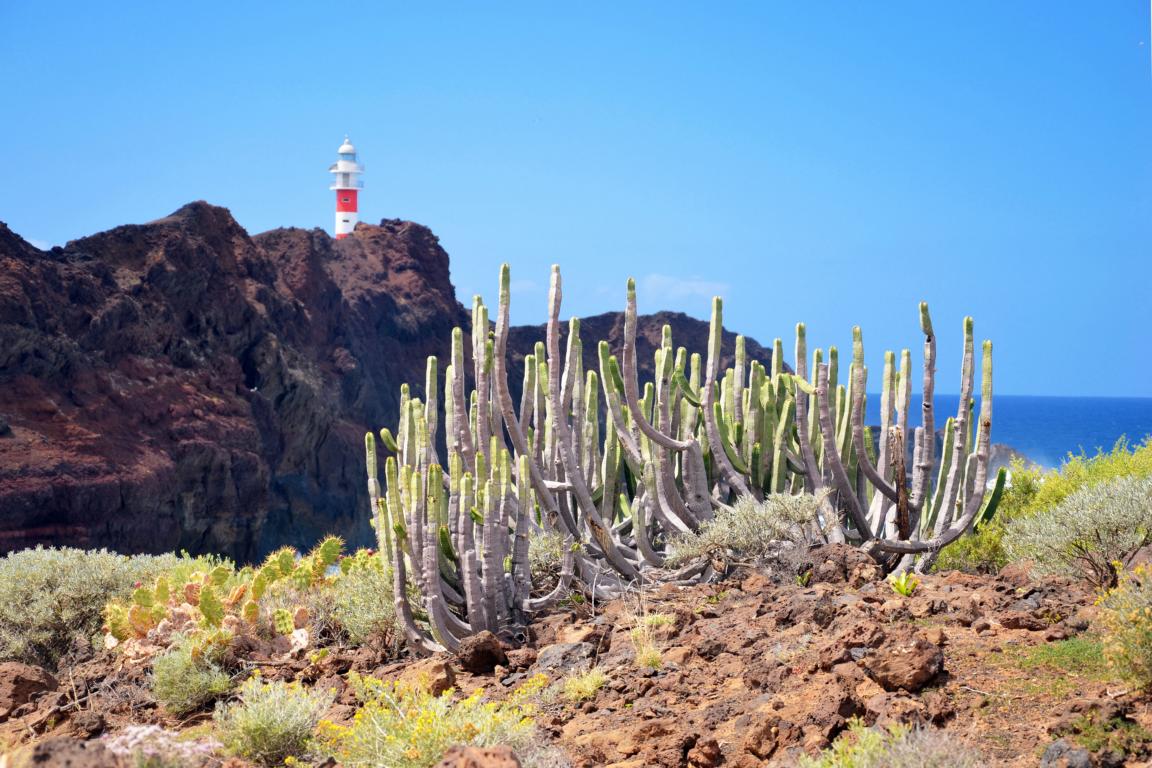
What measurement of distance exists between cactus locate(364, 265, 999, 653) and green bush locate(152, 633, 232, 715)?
A: 122cm

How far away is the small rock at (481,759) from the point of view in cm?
361

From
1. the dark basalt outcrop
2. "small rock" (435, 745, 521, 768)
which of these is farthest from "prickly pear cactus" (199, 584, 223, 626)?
the dark basalt outcrop

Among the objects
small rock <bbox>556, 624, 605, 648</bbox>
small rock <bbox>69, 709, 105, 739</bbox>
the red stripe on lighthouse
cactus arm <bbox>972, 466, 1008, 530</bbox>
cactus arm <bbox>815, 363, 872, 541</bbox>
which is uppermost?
the red stripe on lighthouse

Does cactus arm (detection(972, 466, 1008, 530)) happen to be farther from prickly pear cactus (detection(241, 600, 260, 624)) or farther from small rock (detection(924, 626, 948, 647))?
prickly pear cactus (detection(241, 600, 260, 624))

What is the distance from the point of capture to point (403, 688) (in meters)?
5.76

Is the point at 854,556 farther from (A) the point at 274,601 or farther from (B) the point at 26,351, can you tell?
(B) the point at 26,351

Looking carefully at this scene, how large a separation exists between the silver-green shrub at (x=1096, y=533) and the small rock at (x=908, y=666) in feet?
5.87

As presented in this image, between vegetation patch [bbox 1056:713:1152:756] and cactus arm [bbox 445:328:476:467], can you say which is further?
cactus arm [bbox 445:328:476:467]

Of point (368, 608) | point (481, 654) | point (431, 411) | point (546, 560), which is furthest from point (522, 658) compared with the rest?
point (431, 411)

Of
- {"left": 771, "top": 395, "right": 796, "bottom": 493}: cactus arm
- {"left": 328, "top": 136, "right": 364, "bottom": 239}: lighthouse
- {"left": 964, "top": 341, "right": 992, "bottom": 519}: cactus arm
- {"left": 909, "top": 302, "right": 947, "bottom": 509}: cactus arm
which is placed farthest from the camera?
{"left": 328, "top": 136, "right": 364, "bottom": 239}: lighthouse

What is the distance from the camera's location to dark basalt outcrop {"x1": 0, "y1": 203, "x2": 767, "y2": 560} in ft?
92.3

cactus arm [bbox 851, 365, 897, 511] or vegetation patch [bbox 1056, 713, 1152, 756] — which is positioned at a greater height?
cactus arm [bbox 851, 365, 897, 511]

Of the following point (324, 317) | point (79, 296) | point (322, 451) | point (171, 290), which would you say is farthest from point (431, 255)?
point (79, 296)

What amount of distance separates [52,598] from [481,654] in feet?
15.0
